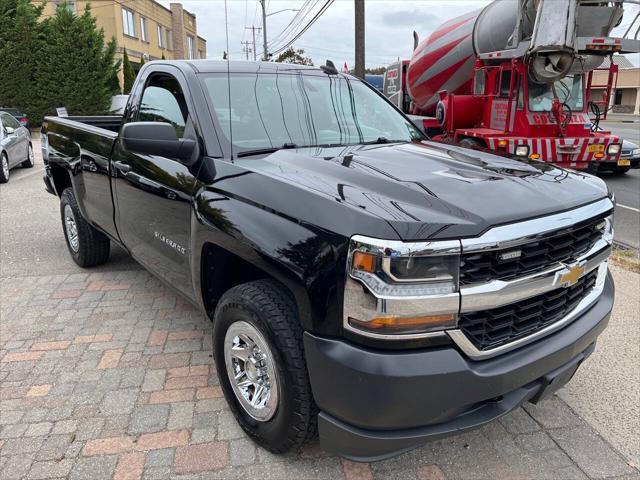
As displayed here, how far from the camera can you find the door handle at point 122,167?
12.1 ft

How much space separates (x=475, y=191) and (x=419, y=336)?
0.71 m

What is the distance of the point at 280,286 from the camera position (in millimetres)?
2418

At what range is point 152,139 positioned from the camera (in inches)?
110

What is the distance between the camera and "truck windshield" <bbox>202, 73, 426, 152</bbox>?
3109mm

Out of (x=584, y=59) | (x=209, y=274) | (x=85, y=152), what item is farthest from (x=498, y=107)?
(x=209, y=274)

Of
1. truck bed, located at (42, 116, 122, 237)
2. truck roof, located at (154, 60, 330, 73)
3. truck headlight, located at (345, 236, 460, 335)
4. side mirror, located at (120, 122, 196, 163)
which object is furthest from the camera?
truck bed, located at (42, 116, 122, 237)

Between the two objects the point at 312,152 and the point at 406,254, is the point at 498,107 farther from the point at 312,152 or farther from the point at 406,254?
the point at 406,254

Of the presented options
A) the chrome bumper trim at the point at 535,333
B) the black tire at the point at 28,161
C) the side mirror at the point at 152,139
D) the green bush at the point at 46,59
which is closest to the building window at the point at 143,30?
the green bush at the point at 46,59

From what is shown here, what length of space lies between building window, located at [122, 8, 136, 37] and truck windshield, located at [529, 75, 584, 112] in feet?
97.0

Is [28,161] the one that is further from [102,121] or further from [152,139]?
[152,139]

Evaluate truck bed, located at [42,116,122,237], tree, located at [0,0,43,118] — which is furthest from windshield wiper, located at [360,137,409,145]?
tree, located at [0,0,43,118]

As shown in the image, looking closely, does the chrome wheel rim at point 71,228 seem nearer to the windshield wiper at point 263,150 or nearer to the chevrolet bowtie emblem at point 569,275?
the windshield wiper at point 263,150

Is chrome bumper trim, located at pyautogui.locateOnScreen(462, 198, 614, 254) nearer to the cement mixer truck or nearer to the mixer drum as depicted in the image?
the cement mixer truck

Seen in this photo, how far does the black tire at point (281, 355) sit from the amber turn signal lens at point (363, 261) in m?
0.48
